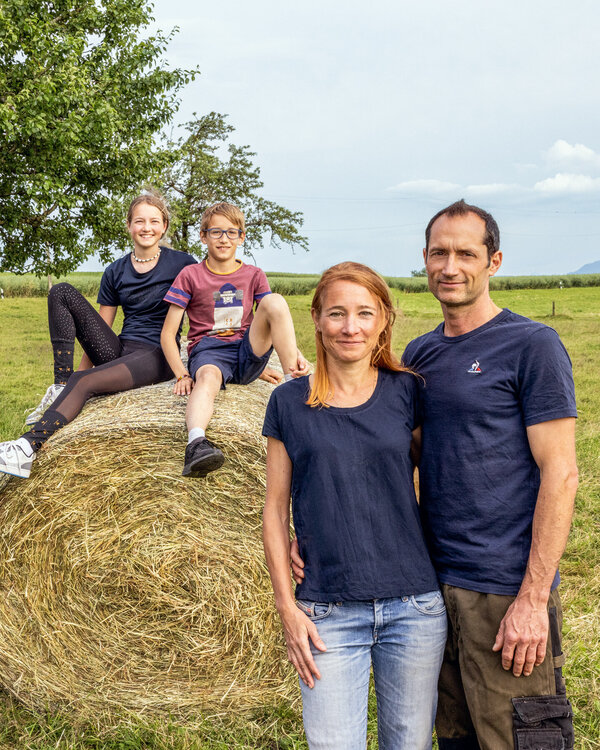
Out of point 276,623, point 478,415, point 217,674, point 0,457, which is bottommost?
point 217,674

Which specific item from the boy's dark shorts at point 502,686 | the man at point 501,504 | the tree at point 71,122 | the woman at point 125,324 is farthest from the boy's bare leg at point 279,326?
the tree at point 71,122

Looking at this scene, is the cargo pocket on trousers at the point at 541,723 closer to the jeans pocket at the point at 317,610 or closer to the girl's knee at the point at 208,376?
the jeans pocket at the point at 317,610

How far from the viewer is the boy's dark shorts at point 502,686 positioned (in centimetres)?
216

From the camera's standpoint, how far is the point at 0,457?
12.0 feet

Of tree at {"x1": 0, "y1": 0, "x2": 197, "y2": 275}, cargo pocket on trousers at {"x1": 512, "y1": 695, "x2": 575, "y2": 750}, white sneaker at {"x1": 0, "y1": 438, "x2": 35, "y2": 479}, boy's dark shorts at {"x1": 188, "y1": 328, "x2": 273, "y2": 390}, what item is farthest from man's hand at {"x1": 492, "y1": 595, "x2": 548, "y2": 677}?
tree at {"x1": 0, "y1": 0, "x2": 197, "y2": 275}

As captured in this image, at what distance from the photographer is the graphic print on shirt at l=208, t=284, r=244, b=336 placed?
444 centimetres

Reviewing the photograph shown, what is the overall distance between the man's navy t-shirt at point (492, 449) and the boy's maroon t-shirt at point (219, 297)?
7.76 ft

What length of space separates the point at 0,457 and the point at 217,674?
1679 millimetres

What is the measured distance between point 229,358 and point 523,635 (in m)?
2.61

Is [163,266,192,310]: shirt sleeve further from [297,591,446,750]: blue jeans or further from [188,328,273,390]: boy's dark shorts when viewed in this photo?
[297,591,446,750]: blue jeans

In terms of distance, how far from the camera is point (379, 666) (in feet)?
7.49

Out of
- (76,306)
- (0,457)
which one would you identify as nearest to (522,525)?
(0,457)

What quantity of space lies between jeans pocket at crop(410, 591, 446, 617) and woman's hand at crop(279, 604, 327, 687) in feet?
1.06

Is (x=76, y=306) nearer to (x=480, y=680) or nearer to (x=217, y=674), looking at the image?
(x=217, y=674)
